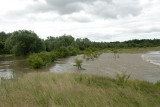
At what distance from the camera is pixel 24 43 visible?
3816 centimetres

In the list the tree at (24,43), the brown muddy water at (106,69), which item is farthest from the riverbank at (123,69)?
the tree at (24,43)

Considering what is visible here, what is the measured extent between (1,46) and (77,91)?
6826 centimetres

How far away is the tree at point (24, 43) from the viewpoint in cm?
3777

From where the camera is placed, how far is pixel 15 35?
38.8 metres

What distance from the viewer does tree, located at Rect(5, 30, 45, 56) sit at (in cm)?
3777

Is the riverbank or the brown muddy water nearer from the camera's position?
the riverbank

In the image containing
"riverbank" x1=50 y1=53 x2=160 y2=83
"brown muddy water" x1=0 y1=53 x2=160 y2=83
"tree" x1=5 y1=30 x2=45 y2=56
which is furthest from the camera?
"tree" x1=5 y1=30 x2=45 y2=56

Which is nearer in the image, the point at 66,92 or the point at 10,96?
the point at 10,96

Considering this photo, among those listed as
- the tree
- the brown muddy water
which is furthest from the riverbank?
the tree

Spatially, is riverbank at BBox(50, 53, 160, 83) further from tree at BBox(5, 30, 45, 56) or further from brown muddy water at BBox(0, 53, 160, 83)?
tree at BBox(5, 30, 45, 56)

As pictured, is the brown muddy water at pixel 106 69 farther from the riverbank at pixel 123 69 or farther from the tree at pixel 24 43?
the tree at pixel 24 43

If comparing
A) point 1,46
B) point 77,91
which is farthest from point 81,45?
point 77,91

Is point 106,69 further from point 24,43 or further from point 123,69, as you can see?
point 24,43

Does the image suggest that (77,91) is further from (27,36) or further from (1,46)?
(1,46)
